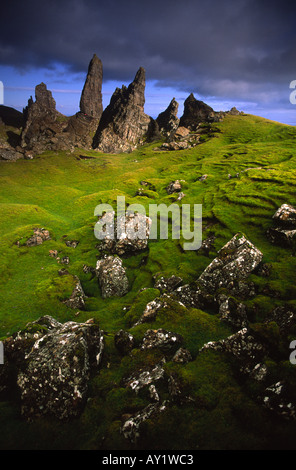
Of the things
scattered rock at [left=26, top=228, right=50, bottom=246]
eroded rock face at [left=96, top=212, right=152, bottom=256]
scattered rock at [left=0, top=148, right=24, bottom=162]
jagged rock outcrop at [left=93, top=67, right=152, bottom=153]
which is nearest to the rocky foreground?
eroded rock face at [left=96, top=212, right=152, bottom=256]

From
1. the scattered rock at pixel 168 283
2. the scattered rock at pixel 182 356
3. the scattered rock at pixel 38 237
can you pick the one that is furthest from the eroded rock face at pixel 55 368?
the scattered rock at pixel 38 237

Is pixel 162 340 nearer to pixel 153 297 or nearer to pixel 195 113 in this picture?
pixel 153 297

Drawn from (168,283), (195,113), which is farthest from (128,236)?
(195,113)

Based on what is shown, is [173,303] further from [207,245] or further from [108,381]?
[207,245]

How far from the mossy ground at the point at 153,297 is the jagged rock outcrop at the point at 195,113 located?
101947 mm

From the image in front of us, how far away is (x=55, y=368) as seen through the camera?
1245 cm

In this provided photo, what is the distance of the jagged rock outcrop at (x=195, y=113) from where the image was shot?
173 metres

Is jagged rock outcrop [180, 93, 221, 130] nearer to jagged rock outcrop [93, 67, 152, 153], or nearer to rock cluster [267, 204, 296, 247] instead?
jagged rock outcrop [93, 67, 152, 153]

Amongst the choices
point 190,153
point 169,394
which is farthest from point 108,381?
point 190,153

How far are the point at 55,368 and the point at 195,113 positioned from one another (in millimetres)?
203833

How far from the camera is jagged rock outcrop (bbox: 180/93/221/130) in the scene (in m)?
173

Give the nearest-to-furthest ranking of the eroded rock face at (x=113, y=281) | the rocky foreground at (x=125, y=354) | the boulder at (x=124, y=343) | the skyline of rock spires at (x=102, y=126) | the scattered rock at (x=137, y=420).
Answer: the scattered rock at (x=137, y=420), the rocky foreground at (x=125, y=354), the boulder at (x=124, y=343), the eroded rock face at (x=113, y=281), the skyline of rock spires at (x=102, y=126)

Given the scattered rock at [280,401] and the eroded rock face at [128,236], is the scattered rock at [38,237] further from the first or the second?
the scattered rock at [280,401]

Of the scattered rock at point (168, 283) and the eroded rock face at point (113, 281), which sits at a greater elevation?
the scattered rock at point (168, 283)
